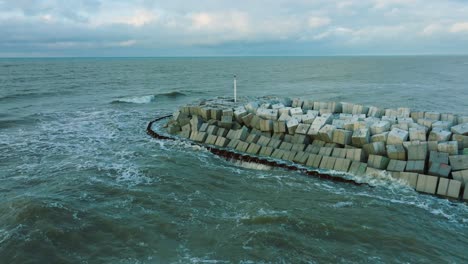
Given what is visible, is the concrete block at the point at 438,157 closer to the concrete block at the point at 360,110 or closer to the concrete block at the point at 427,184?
the concrete block at the point at 427,184

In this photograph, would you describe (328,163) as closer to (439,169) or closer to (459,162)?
(439,169)

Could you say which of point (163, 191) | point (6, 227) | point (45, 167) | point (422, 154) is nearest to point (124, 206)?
point (163, 191)

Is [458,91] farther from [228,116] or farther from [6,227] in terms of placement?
[6,227]

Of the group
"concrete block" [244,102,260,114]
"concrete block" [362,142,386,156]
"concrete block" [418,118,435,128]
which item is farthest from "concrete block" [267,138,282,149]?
"concrete block" [418,118,435,128]

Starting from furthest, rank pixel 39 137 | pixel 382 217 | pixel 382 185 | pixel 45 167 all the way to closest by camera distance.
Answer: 1. pixel 39 137
2. pixel 45 167
3. pixel 382 185
4. pixel 382 217

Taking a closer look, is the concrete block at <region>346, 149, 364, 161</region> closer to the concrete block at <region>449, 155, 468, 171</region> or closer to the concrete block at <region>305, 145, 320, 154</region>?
the concrete block at <region>305, 145, 320, 154</region>

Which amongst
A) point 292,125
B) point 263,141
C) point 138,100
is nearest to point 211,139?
point 263,141
